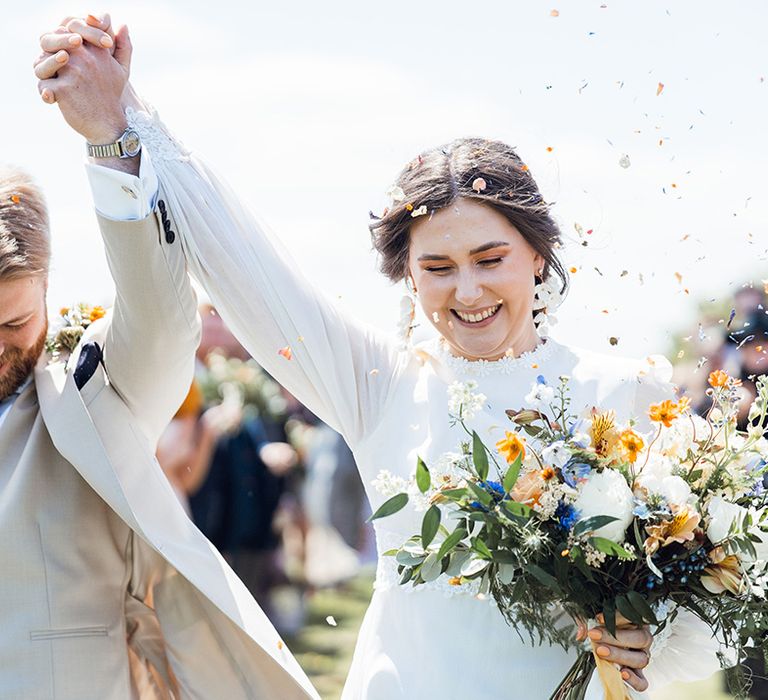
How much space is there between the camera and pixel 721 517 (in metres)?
3.25

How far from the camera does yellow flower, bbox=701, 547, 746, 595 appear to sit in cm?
323

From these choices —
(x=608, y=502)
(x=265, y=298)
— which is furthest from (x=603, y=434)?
(x=265, y=298)

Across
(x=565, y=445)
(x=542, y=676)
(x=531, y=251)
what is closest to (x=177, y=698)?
(x=542, y=676)

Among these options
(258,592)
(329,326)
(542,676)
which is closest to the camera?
(542,676)

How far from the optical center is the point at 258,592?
8.57 m

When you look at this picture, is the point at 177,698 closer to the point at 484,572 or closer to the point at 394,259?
the point at 484,572

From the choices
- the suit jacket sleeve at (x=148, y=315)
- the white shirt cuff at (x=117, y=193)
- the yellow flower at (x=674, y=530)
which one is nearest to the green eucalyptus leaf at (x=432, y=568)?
the yellow flower at (x=674, y=530)

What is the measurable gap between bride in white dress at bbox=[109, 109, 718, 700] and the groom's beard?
46cm

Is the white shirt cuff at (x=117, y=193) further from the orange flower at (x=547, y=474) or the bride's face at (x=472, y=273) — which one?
the orange flower at (x=547, y=474)

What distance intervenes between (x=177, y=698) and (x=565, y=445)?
1.26m

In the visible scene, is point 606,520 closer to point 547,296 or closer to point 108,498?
point 547,296

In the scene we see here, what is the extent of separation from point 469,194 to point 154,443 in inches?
41.1

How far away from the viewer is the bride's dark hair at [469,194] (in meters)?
3.76

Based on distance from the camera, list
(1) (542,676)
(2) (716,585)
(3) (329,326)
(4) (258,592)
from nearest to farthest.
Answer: (2) (716,585)
(1) (542,676)
(3) (329,326)
(4) (258,592)
